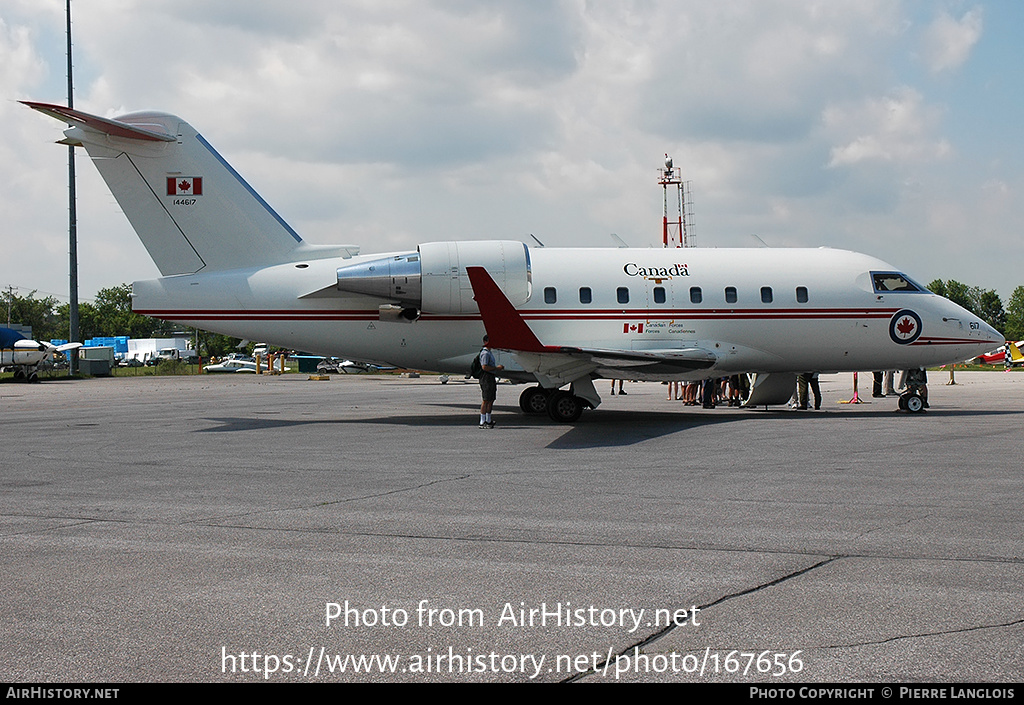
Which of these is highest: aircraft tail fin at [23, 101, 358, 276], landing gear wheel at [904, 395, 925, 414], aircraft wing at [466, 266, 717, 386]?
aircraft tail fin at [23, 101, 358, 276]

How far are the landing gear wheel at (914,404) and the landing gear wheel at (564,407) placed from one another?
8.55 m

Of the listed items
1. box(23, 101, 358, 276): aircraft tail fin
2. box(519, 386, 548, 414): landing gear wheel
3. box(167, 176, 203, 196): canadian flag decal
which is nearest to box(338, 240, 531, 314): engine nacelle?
box(23, 101, 358, 276): aircraft tail fin

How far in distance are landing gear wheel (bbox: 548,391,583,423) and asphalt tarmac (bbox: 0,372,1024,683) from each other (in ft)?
15.0

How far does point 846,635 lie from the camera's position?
4816 millimetres

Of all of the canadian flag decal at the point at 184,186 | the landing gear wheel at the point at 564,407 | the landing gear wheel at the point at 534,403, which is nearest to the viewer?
the landing gear wheel at the point at 564,407

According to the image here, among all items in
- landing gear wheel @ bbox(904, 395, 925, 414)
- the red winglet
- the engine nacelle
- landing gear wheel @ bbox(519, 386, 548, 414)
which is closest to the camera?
the red winglet

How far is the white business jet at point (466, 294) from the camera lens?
19.8 meters

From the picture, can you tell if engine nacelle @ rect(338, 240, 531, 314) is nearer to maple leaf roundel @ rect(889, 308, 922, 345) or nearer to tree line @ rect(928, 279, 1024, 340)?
maple leaf roundel @ rect(889, 308, 922, 345)

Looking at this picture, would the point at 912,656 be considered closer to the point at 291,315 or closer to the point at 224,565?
the point at 224,565

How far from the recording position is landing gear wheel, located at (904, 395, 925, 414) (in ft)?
72.3

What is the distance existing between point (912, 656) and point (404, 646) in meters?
2.51

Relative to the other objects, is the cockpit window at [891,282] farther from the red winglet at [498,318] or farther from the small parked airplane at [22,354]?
the small parked airplane at [22,354]

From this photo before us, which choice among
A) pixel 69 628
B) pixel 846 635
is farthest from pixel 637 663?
pixel 69 628

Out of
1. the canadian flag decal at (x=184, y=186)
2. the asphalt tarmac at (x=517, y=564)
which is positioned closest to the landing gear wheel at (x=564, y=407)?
the asphalt tarmac at (x=517, y=564)
